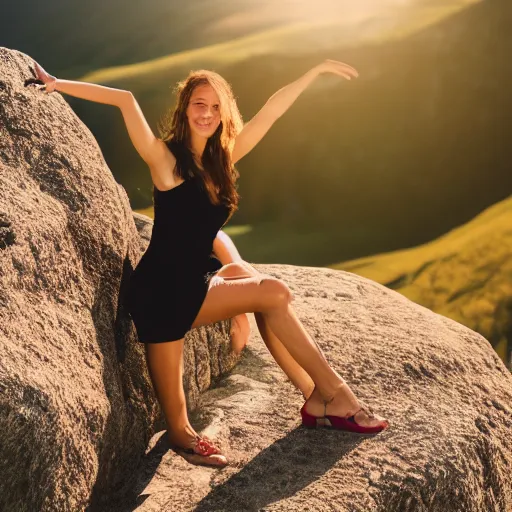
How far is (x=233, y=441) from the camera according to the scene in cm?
355

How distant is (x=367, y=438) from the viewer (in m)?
3.54

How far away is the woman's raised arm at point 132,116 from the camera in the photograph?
318cm

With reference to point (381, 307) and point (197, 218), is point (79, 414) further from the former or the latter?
point (381, 307)

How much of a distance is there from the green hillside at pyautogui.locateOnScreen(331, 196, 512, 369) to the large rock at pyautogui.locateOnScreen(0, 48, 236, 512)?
564cm

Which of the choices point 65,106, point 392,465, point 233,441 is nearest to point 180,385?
point 233,441

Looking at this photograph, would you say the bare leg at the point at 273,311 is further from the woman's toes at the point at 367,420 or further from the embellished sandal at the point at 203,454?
the embellished sandal at the point at 203,454

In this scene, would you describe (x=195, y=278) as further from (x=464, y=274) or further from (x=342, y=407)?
(x=464, y=274)

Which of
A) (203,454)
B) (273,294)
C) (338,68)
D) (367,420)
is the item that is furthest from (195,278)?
(338,68)

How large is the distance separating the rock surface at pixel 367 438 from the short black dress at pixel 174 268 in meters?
0.54

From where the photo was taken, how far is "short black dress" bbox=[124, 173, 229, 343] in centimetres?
334

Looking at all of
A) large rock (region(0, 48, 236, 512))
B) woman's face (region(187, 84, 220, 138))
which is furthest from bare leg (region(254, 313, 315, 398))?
woman's face (region(187, 84, 220, 138))

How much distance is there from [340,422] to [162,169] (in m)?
→ 1.22

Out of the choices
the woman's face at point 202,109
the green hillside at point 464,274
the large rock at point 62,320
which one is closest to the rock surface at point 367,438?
the large rock at point 62,320

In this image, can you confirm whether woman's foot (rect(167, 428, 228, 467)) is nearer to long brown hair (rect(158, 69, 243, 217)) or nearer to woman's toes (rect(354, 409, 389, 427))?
woman's toes (rect(354, 409, 389, 427))
